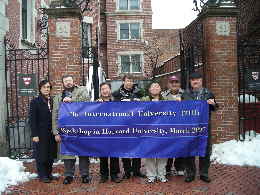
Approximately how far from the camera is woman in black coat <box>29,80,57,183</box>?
625cm

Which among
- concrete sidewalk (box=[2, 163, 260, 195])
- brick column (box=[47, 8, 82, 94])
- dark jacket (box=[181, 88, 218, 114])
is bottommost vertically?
concrete sidewalk (box=[2, 163, 260, 195])

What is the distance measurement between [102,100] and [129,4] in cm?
2560

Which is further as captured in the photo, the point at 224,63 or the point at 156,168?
the point at 224,63

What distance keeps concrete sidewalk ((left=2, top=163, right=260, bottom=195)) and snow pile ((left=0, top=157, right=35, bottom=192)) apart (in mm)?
200

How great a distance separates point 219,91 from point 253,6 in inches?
269

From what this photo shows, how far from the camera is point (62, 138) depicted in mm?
6406

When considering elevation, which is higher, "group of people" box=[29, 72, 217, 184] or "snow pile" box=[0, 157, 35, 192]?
"group of people" box=[29, 72, 217, 184]

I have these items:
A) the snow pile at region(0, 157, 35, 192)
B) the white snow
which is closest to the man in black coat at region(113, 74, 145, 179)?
the white snow

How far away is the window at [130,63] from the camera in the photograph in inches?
1188

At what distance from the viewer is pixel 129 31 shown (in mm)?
30391

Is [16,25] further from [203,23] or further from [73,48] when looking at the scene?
[203,23]

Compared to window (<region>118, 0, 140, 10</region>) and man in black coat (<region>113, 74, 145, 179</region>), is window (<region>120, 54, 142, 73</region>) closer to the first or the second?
Result: window (<region>118, 0, 140, 10</region>)

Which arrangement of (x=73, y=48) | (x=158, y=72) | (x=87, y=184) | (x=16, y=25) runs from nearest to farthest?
(x=87, y=184)
(x=73, y=48)
(x=16, y=25)
(x=158, y=72)

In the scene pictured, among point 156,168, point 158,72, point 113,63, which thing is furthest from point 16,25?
point 113,63
